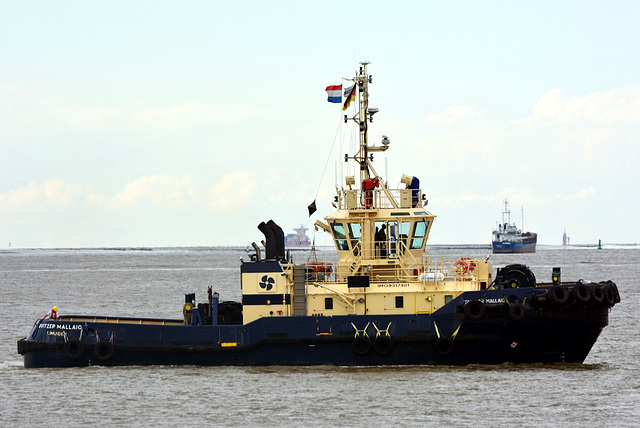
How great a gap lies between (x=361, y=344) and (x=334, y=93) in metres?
6.41

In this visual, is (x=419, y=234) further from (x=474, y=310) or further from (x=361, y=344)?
(x=361, y=344)

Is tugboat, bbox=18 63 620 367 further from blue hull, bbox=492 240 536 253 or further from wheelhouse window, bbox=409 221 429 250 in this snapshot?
blue hull, bbox=492 240 536 253

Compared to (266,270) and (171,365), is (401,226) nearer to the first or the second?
(266,270)

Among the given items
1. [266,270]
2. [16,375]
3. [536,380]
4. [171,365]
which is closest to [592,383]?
[536,380]

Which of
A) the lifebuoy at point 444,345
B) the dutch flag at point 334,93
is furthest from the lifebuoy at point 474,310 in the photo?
the dutch flag at point 334,93

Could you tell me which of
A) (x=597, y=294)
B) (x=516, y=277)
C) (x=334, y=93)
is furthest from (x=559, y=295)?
(x=334, y=93)

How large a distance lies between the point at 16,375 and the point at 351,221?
9055 mm

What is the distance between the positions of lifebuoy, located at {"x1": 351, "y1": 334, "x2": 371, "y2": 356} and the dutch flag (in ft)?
19.8

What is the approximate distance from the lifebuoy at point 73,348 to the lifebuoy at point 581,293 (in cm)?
1183

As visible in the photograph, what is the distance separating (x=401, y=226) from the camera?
72.8ft

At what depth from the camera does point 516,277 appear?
22.0 meters

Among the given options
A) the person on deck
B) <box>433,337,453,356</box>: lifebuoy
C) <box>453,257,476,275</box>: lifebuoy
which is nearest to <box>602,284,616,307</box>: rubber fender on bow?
<box>453,257,476,275</box>: lifebuoy

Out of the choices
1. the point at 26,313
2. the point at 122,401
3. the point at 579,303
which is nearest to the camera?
the point at 122,401

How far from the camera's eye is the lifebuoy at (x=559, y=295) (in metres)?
20.5
